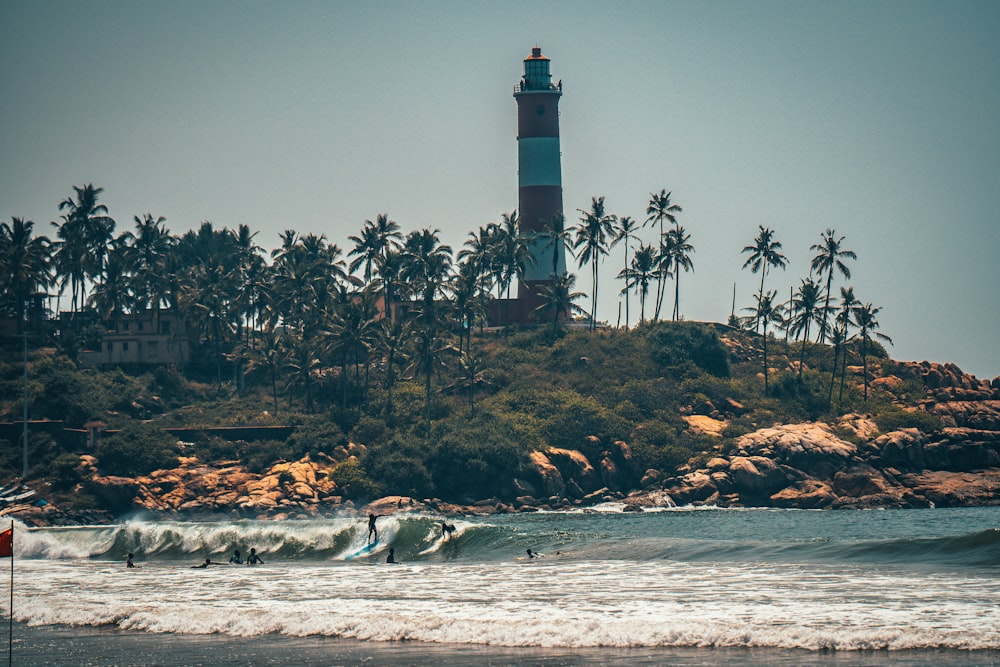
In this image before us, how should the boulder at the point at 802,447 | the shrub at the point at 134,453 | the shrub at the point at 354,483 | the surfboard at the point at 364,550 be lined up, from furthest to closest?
the boulder at the point at 802,447
the shrub at the point at 134,453
the shrub at the point at 354,483
the surfboard at the point at 364,550

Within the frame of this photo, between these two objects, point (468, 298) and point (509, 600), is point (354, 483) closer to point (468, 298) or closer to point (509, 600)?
point (468, 298)

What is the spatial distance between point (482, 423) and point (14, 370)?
37008mm

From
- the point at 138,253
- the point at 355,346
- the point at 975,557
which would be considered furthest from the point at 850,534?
the point at 138,253

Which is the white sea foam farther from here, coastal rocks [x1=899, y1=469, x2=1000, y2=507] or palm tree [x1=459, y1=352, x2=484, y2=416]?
palm tree [x1=459, y1=352, x2=484, y2=416]

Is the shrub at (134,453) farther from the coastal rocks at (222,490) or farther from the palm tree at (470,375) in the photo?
the palm tree at (470,375)

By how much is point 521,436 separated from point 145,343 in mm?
38988

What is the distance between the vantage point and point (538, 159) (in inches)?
4235

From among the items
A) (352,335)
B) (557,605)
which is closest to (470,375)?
(352,335)

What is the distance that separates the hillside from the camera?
78812 mm

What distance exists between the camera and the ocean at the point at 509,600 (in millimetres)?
24547

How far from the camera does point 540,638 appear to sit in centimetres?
2595

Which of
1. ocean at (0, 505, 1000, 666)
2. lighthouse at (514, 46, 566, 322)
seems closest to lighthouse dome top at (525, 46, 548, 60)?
lighthouse at (514, 46, 566, 322)

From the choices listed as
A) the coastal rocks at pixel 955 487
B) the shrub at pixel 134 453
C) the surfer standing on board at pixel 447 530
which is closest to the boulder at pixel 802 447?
the coastal rocks at pixel 955 487

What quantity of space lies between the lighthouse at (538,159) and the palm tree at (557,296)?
1614mm
